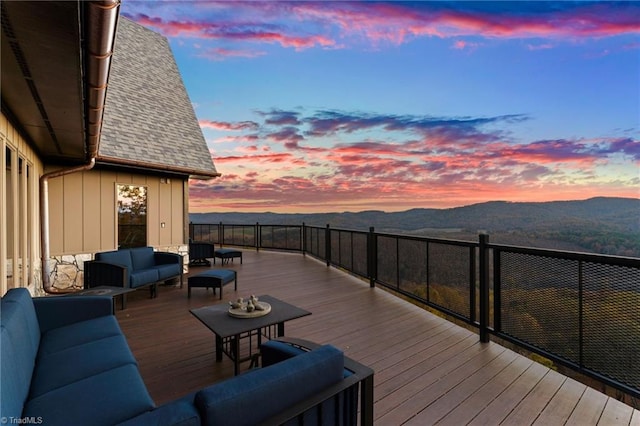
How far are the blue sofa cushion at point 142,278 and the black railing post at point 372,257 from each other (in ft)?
13.3

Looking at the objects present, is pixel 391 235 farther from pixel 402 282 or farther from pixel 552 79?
pixel 552 79

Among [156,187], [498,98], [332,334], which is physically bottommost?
[332,334]

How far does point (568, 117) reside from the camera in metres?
8.91

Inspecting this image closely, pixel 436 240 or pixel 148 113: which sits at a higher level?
pixel 148 113

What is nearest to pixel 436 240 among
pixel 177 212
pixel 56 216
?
pixel 177 212

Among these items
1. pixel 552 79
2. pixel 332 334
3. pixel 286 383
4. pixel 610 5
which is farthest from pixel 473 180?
pixel 286 383

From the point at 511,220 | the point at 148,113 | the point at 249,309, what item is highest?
the point at 148,113

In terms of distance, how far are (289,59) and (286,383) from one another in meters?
8.59

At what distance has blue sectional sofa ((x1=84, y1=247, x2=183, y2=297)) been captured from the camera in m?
4.96

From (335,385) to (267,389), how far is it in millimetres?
388

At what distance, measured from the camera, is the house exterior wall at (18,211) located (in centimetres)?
301

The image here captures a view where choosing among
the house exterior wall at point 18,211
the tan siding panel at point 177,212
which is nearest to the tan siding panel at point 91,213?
the house exterior wall at point 18,211

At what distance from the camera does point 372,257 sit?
19.0 feet

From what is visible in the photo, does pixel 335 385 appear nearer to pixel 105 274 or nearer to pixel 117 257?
pixel 105 274
